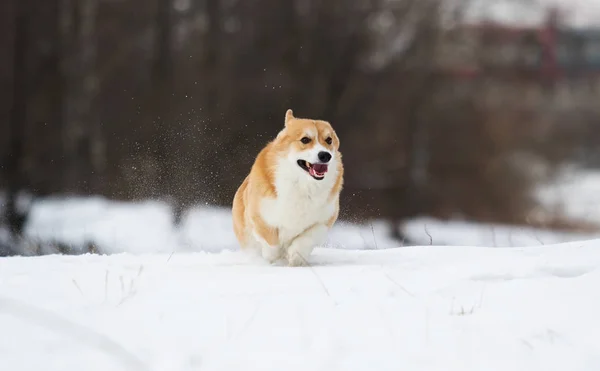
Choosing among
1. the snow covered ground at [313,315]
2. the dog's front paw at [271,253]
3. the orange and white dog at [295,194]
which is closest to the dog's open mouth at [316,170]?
the orange and white dog at [295,194]

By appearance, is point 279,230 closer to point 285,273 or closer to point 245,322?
point 285,273

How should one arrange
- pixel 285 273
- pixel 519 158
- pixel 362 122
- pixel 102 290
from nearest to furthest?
1. pixel 102 290
2. pixel 285 273
3. pixel 362 122
4. pixel 519 158

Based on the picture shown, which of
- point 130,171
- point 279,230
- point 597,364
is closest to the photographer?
point 597,364

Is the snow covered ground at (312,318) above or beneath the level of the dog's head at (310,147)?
beneath

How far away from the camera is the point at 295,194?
198 inches

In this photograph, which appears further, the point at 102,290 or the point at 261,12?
the point at 261,12

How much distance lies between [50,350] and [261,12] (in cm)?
1105

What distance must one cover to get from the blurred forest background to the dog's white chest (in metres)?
6.23

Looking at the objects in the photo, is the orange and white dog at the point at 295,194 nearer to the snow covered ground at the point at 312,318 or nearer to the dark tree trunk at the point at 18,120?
the snow covered ground at the point at 312,318

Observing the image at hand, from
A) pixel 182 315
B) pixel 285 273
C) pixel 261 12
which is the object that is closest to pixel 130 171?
pixel 261 12

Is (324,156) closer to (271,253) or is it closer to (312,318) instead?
(271,253)

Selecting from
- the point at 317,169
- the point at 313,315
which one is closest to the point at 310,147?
the point at 317,169

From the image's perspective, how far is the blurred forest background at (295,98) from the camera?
11.8m

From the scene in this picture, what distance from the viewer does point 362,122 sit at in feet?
44.3
